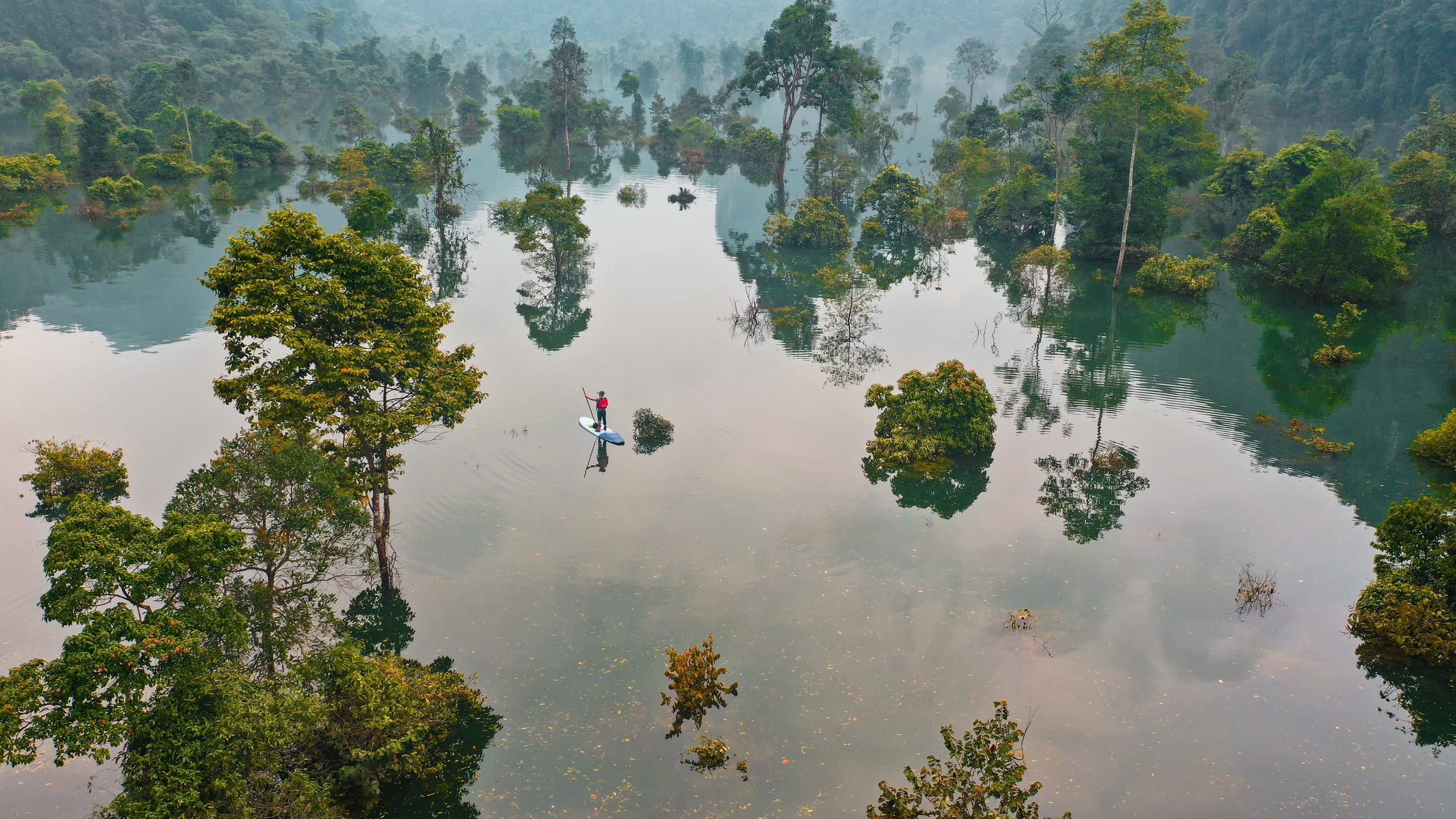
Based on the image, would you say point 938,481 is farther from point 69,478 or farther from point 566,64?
point 566,64

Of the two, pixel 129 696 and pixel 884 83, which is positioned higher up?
pixel 884 83

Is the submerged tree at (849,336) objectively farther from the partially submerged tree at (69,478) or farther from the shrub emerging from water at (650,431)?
the partially submerged tree at (69,478)

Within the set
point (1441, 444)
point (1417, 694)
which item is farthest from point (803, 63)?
point (1417, 694)

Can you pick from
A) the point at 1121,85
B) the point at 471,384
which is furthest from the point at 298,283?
the point at 1121,85

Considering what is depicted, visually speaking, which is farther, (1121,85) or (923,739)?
(1121,85)

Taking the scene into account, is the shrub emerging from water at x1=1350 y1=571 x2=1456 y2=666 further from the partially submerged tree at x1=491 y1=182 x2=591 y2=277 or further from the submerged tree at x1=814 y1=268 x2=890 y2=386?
the partially submerged tree at x1=491 y1=182 x2=591 y2=277

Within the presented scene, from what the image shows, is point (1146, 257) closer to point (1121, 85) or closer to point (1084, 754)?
point (1121, 85)

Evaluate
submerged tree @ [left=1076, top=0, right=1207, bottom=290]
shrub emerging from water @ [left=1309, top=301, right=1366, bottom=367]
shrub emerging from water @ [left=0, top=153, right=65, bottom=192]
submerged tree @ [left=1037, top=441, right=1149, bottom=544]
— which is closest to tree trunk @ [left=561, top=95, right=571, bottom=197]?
shrub emerging from water @ [left=0, top=153, right=65, bottom=192]
